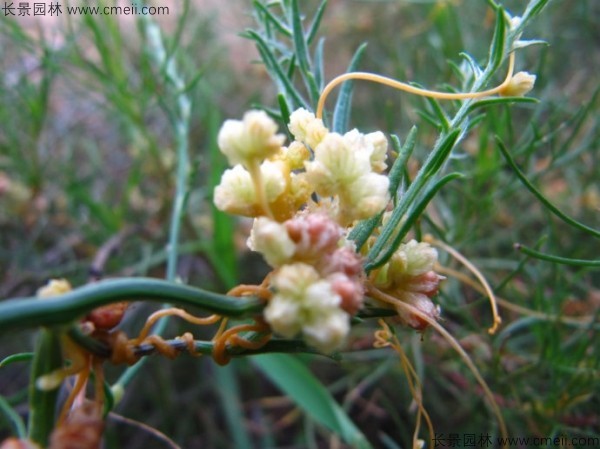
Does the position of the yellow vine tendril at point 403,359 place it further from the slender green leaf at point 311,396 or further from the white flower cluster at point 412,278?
the slender green leaf at point 311,396

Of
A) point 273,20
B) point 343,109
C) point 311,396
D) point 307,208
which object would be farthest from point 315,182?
point 311,396

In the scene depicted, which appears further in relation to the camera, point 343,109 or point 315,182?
point 343,109

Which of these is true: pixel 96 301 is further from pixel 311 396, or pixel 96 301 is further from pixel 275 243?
pixel 311 396

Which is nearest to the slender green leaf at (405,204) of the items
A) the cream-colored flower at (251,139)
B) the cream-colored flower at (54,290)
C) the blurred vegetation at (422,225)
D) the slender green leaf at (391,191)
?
the slender green leaf at (391,191)

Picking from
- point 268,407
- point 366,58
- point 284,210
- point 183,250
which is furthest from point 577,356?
point 366,58

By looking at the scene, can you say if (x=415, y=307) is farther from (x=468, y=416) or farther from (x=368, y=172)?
(x=468, y=416)
